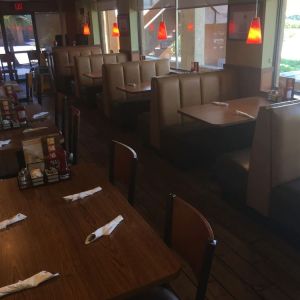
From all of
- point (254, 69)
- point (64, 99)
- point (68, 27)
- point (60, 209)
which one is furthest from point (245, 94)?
point (68, 27)

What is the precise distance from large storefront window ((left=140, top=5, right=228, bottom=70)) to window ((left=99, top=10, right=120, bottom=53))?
223cm

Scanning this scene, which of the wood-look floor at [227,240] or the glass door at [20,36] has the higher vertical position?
the glass door at [20,36]

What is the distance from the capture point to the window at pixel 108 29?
9.29 meters

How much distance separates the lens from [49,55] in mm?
8969

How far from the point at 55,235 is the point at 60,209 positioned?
0.72 feet

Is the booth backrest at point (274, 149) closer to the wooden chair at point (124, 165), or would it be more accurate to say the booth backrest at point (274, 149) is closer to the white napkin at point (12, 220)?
the wooden chair at point (124, 165)

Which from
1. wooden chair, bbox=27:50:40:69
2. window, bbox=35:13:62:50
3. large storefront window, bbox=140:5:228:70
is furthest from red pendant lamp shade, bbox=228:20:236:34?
window, bbox=35:13:62:50

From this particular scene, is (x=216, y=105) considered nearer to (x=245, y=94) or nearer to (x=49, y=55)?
(x=245, y=94)

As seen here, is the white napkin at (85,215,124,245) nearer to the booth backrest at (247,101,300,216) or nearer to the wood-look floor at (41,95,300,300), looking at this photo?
the wood-look floor at (41,95,300,300)

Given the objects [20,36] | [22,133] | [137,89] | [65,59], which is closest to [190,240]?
[22,133]

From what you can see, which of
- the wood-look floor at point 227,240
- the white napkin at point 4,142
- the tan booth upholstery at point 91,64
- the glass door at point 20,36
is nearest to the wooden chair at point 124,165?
the wood-look floor at point 227,240

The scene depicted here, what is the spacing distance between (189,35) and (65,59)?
10.6 feet

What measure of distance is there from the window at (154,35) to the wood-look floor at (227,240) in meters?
3.33

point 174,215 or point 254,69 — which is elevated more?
point 254,69
